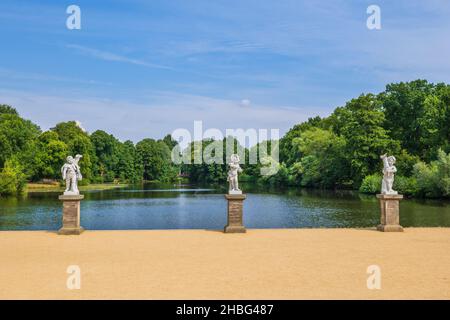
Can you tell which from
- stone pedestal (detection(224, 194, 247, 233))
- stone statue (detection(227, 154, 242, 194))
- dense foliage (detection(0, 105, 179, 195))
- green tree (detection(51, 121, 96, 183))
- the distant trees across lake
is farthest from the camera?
green tree (detection(51, 121, 96, 183))

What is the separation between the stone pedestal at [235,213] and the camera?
14.7 meters

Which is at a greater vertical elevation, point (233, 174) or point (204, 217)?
point (233, 174)

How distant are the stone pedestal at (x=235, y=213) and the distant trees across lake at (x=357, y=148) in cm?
2960

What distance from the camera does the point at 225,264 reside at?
9961mm

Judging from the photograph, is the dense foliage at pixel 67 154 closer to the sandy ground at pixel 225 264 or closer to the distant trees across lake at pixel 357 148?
the distant trees across lake at pixel 357 148

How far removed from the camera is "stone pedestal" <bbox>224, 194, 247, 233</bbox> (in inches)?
580

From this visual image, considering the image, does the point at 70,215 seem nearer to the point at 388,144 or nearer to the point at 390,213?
the point at 390,213

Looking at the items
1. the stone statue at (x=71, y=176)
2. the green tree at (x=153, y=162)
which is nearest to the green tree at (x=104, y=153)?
the green tree at (x=153, y=162)

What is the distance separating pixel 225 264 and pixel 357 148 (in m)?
45.0

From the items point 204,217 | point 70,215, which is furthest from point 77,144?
point 70,215

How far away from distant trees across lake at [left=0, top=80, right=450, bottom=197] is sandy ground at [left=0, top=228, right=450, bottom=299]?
3020 cm

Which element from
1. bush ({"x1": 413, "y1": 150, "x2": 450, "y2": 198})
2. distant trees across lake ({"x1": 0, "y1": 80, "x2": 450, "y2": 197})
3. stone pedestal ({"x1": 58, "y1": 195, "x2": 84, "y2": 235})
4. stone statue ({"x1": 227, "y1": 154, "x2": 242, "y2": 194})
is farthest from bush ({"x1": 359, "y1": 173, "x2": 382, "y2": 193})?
stone pedestal ({"x1": 58, "y1": 195, "x2": 84, "y2": 235})

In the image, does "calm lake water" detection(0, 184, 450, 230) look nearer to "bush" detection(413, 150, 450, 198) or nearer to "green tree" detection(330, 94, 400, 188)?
"bush" detection(413, 150, 450, 198)
